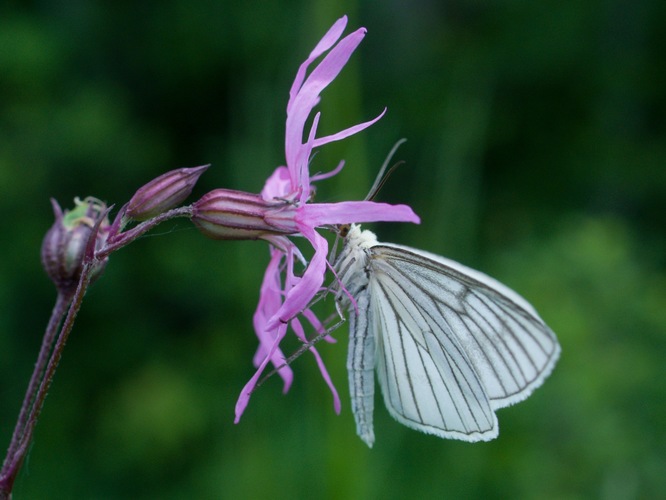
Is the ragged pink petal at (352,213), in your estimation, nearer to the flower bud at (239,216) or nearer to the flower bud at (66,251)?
the flower bud at (239,216)

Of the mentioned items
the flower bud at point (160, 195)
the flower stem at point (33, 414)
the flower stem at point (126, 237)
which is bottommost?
the flower stem at point (33, 414)

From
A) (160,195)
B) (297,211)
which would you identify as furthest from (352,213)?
(160,195)

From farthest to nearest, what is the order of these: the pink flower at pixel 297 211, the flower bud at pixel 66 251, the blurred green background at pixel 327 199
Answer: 1. the blurred green background at pixel 327 199
2. the flower bud at pixel 66 251
3. the pink flower at pixel 297 211

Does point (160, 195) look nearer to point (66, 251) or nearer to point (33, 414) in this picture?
point (66, 251)

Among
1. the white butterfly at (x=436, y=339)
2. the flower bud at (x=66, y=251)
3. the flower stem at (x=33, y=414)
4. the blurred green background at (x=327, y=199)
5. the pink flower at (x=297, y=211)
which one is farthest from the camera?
the blurred green background at (x=327, y=199)

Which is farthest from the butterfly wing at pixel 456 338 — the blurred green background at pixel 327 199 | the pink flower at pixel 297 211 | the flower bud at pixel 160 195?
the blurred green background at pixel 327 199
